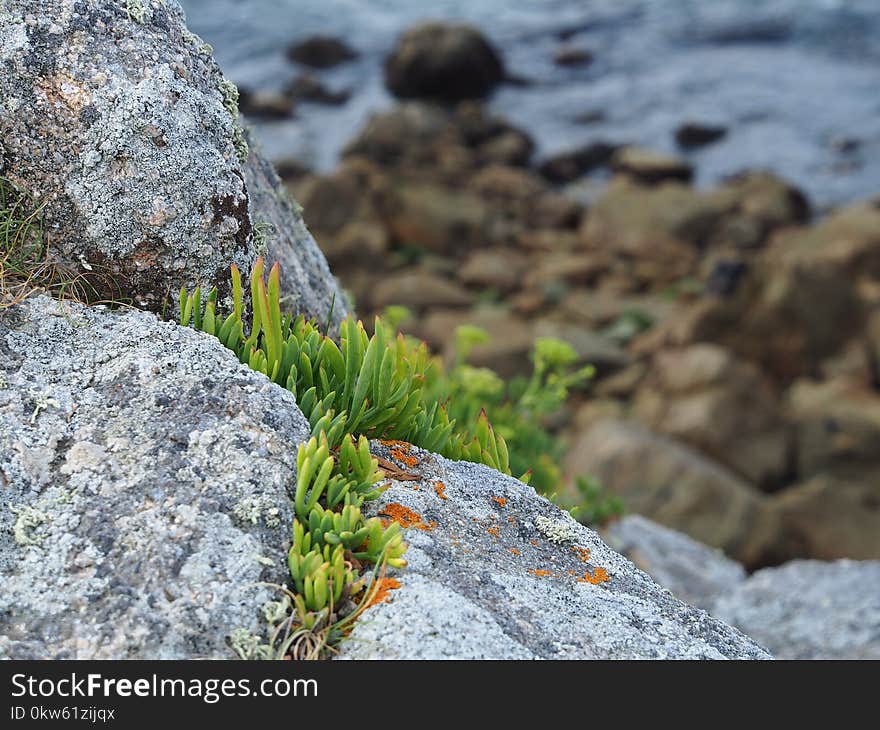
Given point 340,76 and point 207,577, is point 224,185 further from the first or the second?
point 340,76

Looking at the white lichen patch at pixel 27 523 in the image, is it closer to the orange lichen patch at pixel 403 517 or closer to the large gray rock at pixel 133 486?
the large gray rock at pixel 133 486

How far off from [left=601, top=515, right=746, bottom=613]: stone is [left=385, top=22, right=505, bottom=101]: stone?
21613mm

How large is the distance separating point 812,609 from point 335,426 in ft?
16.2

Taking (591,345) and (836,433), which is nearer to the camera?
(836,433)

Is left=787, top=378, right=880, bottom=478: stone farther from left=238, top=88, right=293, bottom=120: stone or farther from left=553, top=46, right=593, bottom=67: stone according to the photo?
left=553, top=46, right=593, bottom=67: stone

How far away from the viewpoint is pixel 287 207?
4641 millimetres

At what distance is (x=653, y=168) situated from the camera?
22.7 meters

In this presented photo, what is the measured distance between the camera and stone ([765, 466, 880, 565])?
9.24 metres

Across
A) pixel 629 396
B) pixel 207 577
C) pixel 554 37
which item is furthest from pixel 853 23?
pixel 207 577

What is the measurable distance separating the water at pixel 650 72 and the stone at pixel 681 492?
14521 millimetres

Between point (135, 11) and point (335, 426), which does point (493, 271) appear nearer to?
point (135, 11)

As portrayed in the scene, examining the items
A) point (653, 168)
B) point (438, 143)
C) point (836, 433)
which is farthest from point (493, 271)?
point (836, 433)

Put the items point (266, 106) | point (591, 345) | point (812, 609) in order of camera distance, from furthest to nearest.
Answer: point (266, 106) → point (591, 345) → point (812, 609)

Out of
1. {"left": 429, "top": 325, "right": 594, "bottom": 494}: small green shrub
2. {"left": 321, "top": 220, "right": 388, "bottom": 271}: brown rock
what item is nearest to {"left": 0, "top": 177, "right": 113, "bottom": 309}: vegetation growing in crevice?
{"left": 429, "top": 325, "right": 594, "bottom": 494}: small green shrub
